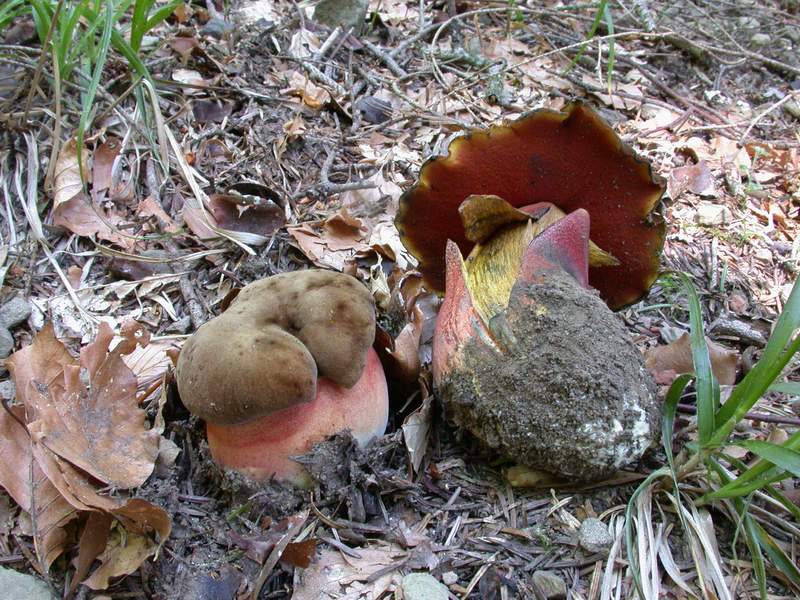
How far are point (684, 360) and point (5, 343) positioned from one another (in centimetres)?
226

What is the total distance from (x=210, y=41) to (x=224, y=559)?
2824 millimetres

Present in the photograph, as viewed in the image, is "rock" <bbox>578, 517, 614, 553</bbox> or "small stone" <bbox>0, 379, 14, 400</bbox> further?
"small stone" <bbox>0, 379, 14, 400</bbox>

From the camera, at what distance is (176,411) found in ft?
6.61

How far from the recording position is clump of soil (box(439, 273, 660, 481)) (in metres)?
1.70

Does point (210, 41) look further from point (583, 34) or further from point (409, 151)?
point (583, 34)

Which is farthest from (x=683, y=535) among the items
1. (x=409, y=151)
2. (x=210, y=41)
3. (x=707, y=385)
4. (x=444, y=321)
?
(x=210, y=41)

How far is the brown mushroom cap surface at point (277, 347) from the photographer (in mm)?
1543

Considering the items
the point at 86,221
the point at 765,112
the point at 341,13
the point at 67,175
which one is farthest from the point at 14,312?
the point at 765,112

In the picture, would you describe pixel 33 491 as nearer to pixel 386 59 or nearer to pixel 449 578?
pixel 449 578

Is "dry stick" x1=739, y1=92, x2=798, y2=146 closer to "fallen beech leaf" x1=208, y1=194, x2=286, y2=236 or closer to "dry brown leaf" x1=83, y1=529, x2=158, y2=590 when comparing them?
Answer: "fallen beech leaf" x1=208, y1=194, x2=286, y2=236

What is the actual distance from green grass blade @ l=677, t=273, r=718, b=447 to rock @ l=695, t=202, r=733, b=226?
1331 millimetres

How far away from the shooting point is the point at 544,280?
1860mm

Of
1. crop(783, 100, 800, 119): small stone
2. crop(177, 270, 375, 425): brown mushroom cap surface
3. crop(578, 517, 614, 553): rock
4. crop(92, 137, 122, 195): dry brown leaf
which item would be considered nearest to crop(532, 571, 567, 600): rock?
crop(578, 517, 614, 553): rock

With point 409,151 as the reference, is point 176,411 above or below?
below
